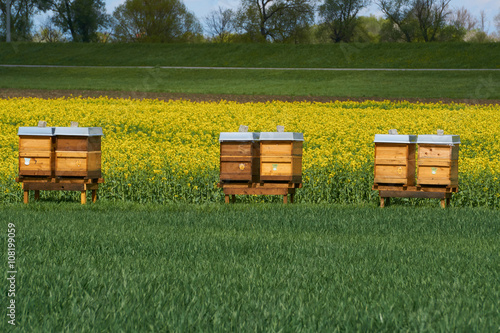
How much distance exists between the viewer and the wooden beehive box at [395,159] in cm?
1122

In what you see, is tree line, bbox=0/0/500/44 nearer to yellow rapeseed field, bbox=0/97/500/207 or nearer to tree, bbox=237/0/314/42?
tree, bbox=237/0/314/42

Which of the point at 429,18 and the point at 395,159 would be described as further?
the point at 429,18

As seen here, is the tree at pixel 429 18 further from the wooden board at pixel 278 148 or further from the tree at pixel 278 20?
the wooden board at pixel 278 148

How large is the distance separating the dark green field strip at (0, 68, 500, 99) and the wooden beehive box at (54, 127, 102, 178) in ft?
74.9

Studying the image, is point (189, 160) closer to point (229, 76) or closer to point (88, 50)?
point (229, 76)

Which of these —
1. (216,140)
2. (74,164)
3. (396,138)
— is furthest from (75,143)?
(216,140)

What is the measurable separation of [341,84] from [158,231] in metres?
31.7

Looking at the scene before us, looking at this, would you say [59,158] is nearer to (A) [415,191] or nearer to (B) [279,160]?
(B) [279,160]

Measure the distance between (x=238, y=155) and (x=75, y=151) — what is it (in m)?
2.75

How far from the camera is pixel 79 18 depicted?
66312 millimetres

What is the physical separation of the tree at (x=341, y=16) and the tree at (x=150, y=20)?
596 inches

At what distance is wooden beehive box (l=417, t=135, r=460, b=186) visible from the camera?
11.1 meters

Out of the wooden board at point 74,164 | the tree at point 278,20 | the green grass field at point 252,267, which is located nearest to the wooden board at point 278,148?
the green grass field at point 252,267

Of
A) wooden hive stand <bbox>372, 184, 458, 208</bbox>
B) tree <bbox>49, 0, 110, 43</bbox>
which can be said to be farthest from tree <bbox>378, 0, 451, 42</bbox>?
wooden hive stand <bbox>372, 184, 458, 208</bbox>
